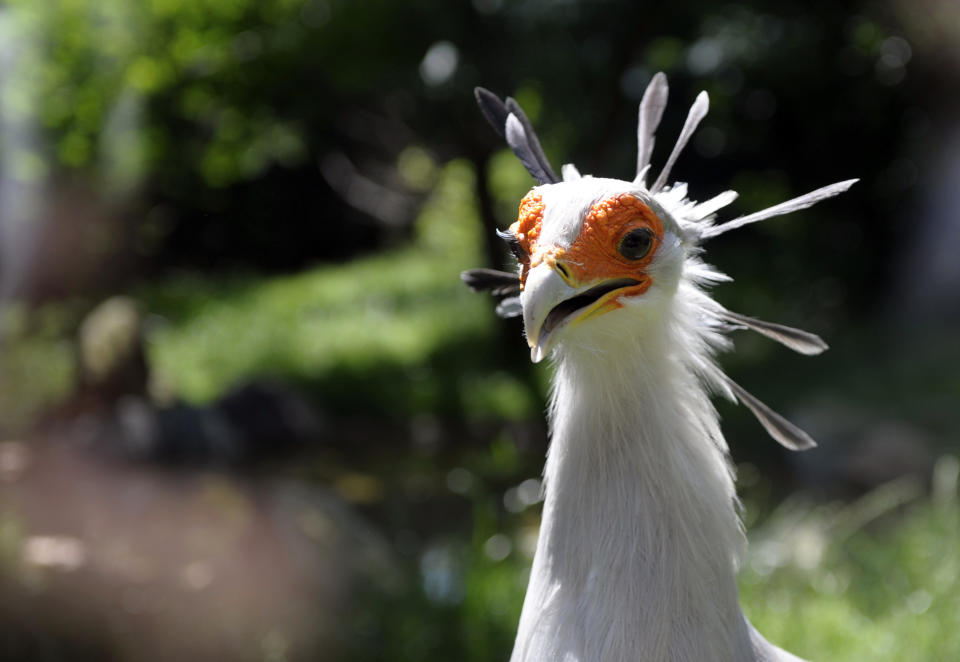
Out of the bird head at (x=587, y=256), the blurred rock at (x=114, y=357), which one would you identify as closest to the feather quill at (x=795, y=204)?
the bird head at (x=587, y=256)

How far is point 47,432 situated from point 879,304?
20.6 feet

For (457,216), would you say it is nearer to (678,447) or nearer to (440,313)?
(440,313)

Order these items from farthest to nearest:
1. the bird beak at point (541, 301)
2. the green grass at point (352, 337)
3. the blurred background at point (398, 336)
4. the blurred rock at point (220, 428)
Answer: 1. the green grass at point (352, 337)
2. the blurred rock at point (220, 428)
3. the blurred background at point (398, 336)
4. the bird beak at point (541, 301)

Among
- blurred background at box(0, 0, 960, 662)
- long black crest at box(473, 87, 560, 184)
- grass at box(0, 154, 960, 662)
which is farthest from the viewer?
blurred background at box(0, 0, 960, 662)

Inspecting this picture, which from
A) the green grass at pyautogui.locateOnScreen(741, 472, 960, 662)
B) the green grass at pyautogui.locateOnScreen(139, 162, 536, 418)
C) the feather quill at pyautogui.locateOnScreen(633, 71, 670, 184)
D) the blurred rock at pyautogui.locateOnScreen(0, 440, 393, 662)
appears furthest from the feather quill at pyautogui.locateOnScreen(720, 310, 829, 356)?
the green grass at pyautogui.locateOnScreen(139, 162, 536, 418)

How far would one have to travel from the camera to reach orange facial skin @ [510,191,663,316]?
128cm

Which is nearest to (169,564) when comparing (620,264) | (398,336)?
(620,264)

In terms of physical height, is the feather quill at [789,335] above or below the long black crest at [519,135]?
below

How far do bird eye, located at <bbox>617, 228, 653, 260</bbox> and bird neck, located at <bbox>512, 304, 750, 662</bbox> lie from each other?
0.42 feet

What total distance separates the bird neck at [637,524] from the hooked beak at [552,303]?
0.33 feet

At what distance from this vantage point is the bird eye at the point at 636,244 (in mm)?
1309

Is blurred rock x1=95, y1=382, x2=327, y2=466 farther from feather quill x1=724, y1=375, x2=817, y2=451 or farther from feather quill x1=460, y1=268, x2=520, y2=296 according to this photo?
feather quill x1=724, y1=375, x2=817, y2=451

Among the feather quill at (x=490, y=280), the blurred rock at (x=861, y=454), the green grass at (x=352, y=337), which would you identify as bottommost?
the blurred rock at (x=861, y=454)

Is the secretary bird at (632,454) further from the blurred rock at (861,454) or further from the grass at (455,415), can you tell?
the blurred rock at (861,454)
